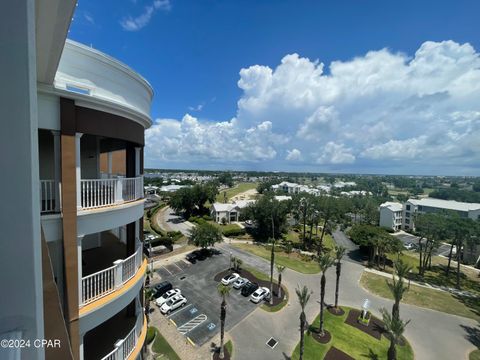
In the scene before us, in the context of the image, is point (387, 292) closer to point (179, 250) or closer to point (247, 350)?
point (247, 350)

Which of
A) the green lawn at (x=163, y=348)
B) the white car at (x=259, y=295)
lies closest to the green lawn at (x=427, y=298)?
the white car at (x=259, y=295)

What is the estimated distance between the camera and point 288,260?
39.1 m

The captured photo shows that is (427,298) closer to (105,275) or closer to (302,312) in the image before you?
(302,312)

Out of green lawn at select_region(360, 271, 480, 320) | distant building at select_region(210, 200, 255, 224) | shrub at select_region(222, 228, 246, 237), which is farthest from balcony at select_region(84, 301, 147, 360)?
distant building at select_region(210, 200, 255, 224)

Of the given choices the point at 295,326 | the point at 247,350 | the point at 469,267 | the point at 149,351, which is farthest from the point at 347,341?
the point at 469,267

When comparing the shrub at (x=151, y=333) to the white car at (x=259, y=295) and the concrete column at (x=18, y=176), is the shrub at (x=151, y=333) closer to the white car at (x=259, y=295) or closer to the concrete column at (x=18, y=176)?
the white car at (x=259, y=295)

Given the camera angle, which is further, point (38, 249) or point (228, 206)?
point (228, 206)

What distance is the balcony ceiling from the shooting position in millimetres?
3871

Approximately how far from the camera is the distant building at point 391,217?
6444 cm

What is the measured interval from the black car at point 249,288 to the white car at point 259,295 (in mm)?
699

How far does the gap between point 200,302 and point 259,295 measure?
6.78m

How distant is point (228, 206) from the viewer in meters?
65.3

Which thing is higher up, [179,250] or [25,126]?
[25,126]

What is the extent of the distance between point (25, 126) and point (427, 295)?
41449 mm
